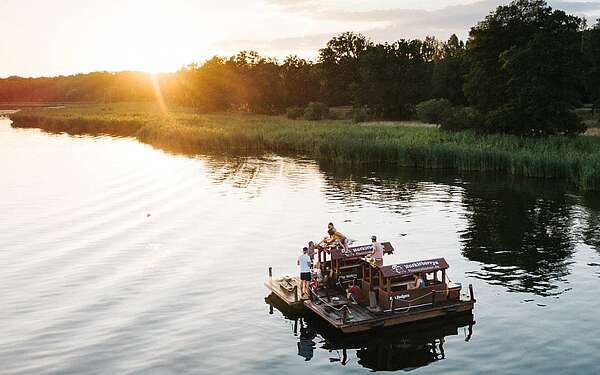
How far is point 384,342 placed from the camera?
26.5 metres

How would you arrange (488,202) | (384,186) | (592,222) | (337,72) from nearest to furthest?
1. (592,222)
2. (488,202)
3. (384,186)
4. (337,72)

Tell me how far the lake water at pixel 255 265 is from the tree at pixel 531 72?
16162mm

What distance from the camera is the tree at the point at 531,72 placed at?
79750mm

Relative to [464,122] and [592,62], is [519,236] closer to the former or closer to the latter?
[464,122]

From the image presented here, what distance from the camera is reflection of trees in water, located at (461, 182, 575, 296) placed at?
35.4 metres

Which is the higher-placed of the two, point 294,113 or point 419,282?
point 294,113

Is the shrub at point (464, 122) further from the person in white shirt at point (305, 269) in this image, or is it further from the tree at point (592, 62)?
the person in white shirt at point (305, 269)

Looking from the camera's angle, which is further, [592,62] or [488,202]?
[592,62]

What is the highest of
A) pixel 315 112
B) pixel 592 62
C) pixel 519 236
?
pixel 592 62

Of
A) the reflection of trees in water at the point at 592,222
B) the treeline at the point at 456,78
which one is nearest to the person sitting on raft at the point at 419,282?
the reflection of trees in water at the point at 592,222

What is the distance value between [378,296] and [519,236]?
2020cm

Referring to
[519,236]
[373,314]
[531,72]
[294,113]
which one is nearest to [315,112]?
[294,113]

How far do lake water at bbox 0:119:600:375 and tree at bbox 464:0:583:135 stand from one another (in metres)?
16.2

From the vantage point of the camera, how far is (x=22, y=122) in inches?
6791
